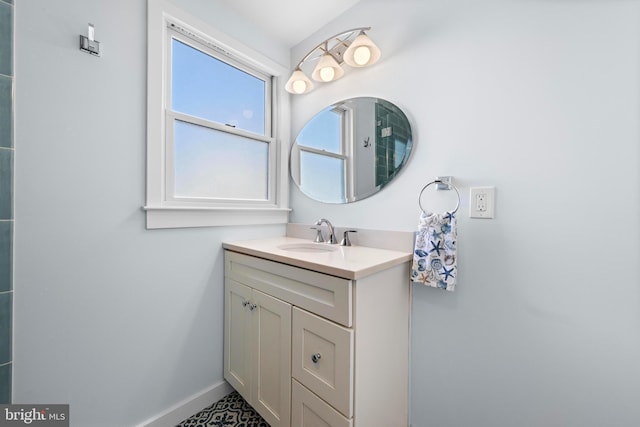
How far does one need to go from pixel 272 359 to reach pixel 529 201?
1.25 meters

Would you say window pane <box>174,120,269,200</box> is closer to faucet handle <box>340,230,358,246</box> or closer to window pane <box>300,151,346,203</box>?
window pane <box>300,151,346,203</box>

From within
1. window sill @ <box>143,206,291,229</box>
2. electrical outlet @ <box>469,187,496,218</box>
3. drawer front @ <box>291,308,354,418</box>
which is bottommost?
drawer front @ <box>291,308,354,418</box>

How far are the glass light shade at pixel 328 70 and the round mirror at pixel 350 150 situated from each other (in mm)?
152

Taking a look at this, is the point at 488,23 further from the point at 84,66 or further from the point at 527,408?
the point at 84,66

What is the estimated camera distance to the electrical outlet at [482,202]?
1.04 m

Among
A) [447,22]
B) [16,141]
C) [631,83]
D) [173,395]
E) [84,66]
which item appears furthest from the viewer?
[173,395]

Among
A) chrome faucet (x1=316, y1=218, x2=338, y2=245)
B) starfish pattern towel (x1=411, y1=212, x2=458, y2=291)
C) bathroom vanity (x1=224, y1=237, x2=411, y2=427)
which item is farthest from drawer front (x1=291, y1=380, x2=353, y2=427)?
chrome faucet (x1=316, y1=218, x2=338, y2=245)

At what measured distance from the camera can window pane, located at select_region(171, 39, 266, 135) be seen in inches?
55.6

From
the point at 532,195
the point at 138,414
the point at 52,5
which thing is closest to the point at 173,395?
the point at 138,414

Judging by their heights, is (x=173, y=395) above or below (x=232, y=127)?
below

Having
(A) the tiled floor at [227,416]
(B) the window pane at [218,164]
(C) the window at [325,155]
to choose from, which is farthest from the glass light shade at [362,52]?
(A) the tiled floor at [227,416]

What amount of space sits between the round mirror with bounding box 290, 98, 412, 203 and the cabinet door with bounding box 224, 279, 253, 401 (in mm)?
750

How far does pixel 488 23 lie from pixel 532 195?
73 cm

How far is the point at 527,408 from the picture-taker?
0.98m
